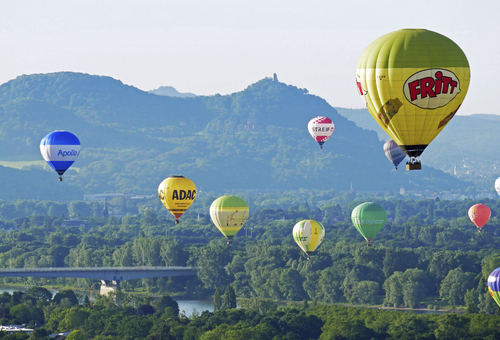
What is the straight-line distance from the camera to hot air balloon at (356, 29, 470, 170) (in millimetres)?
42156

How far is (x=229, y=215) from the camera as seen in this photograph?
8231 cm

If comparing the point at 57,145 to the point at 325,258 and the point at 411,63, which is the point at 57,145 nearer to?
the point at 325,258

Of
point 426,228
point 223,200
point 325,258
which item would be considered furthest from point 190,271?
point 426,228

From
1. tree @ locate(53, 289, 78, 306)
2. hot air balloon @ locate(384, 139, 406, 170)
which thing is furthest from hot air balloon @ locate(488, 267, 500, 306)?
tree @ locate(53, 289, 78, 306)

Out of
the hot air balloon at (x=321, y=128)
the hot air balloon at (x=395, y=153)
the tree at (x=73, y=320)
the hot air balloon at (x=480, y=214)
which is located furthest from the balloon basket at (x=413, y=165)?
the hot air balloon at (x=480, y=214)

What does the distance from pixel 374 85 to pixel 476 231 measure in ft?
428

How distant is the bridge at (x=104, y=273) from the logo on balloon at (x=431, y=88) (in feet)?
246

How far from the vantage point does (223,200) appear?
84438 mm

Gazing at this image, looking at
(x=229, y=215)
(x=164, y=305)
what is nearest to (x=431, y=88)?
(x=229, y=215)

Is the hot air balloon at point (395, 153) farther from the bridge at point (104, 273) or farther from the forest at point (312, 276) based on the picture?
the bridge at point (104, 273)

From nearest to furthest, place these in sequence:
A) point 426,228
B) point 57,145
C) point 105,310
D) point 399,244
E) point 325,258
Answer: point 105,310, point 57,145, point 325,258, point 399,244, point 426,228

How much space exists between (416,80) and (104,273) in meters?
78.2

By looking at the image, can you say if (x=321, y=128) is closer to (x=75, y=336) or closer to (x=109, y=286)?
(x=109, y=286)

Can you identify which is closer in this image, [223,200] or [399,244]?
[223,200]
